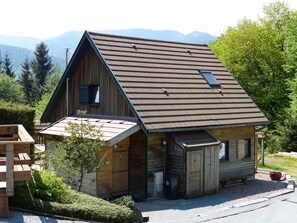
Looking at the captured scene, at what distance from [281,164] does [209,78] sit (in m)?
8.55

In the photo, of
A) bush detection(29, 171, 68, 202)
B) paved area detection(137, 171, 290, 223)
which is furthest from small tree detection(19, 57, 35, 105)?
bush detection(29, 171, 68, 202)

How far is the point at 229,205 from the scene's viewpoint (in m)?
16.0

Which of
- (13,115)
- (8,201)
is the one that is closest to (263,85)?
(13,115)

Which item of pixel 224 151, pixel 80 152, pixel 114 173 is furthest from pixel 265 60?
pixel 80 152

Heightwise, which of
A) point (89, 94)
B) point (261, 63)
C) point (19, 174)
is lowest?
point (19, 174)

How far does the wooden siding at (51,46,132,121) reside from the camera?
18328 mm

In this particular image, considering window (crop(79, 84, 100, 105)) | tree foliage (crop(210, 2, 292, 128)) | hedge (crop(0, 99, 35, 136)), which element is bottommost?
hedge (crop(0, 99, 35, 136))

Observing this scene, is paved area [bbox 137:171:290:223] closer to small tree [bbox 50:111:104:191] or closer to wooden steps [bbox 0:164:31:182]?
small tree [bbox 50:111:104:191]

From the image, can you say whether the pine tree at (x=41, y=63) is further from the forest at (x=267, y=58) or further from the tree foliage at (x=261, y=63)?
the tree foliage at (x=261, y=63)

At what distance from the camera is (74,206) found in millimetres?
10797

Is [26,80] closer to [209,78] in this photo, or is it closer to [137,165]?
[209,78]

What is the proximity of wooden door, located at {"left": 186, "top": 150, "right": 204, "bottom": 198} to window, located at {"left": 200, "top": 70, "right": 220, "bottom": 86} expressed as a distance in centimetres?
548

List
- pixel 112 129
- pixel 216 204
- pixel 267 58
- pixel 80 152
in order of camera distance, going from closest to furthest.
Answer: pixel 80 152 → pixel 216 204 → pixel 112 129 → pixel 267 58

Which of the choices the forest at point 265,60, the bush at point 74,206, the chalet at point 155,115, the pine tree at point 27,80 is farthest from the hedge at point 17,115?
the pine tree at point 27,80
